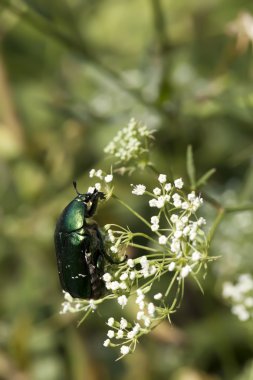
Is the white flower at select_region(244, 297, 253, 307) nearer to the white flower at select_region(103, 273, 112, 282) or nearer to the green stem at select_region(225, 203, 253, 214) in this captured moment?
the green stem at select_region(225, 203, 253, 214)

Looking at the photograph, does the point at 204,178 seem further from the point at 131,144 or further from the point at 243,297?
the point at 243,297

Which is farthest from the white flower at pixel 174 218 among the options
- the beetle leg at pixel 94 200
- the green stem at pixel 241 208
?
the green stem at pixel 241 208

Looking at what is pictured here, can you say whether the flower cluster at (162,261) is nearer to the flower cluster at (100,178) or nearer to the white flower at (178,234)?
the white flower at (178,234)

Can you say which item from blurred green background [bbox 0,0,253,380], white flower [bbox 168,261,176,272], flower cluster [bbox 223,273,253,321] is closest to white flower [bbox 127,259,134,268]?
white flower [bbox 168,261,176,272]

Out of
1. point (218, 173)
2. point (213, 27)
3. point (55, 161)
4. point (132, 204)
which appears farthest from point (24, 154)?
point (213, 27)

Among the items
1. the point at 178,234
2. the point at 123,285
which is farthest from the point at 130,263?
the point at 178,234

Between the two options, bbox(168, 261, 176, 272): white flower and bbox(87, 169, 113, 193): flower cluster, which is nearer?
bbox(168, 261, 176, 272): white flower

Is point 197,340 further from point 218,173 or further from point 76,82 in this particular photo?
point 76,82
